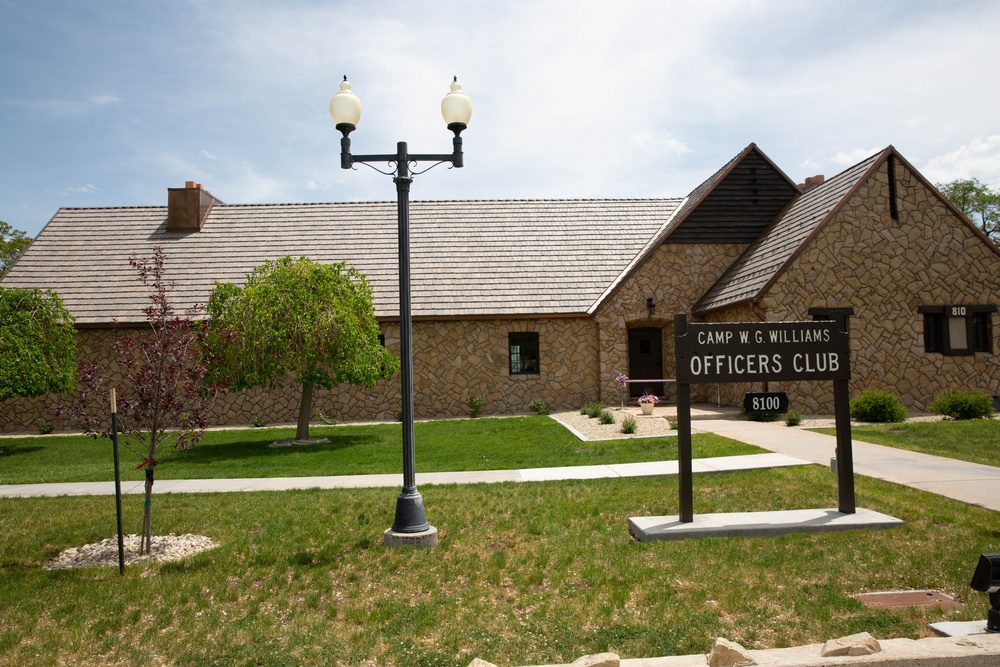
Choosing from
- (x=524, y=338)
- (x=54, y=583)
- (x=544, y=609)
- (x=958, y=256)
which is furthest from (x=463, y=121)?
(x=958, y=256)

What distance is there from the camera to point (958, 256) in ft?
63.9

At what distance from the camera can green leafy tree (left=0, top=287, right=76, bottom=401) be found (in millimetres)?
16875

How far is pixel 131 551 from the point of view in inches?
301

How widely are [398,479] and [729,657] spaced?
7.61 m

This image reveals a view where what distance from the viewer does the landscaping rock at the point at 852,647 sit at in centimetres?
444

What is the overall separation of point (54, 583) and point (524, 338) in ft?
54.7

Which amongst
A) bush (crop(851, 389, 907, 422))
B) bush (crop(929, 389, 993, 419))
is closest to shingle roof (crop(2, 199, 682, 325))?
bush (crop(851, 389, 907, 422))

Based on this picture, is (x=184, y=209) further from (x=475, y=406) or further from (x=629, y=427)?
(x=629, y=427)

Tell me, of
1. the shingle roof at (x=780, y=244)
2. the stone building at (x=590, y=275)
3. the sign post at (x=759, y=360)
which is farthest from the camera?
the stone building at (x=590, y=275)

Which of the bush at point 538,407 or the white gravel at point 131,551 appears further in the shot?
the bush at point 538,407

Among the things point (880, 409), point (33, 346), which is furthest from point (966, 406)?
point (33, 346)

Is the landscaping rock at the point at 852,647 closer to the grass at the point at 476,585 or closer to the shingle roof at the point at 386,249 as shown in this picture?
the grass at the point at 476,585

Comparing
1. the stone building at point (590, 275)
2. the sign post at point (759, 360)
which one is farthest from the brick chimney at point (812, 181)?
the sign post at point (759, 360)

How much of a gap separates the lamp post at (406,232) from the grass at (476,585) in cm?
33
